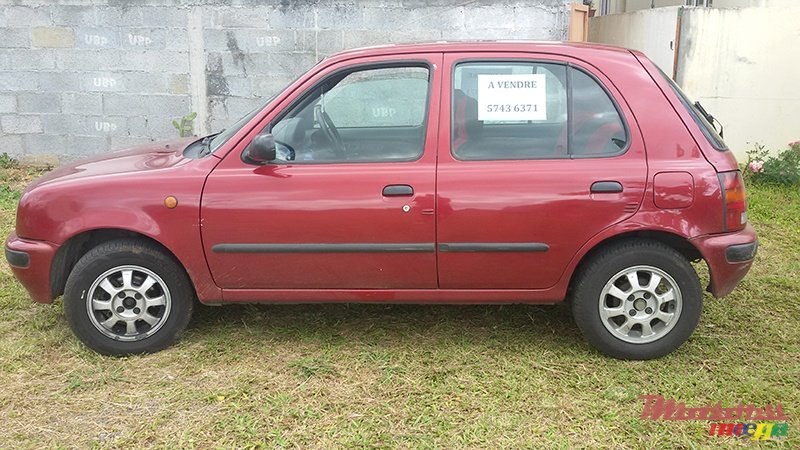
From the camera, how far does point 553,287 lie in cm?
379

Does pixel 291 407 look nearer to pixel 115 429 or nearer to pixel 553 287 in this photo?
pixel 115 429

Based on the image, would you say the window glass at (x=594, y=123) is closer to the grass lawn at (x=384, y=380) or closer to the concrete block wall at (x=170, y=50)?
the grass lawn at (x=384, y=380)

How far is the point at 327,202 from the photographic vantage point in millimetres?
3662

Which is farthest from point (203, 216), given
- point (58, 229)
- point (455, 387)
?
point (455, 387)

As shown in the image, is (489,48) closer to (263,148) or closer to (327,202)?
(327,202)

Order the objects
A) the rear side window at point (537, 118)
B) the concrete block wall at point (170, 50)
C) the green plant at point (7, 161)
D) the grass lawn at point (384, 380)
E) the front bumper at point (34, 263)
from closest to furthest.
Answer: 1. the grass lawn at point (384, 380)
2. the rear side window at point (537, 118)
3. the front bumper at point (34, 263)
4. the concrete block wall at point (170, 50)
5. the green plant at point (7, 161)

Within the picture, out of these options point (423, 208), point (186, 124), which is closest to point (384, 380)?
point (423, 208)

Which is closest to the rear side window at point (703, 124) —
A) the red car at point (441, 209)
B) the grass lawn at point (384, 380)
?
the red car at point (441, 209)

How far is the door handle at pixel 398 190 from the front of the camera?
3.63m

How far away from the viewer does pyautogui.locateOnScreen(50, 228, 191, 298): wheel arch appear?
3846mm

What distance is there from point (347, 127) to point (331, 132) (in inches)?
7.3

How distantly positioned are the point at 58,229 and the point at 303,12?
14.2ft

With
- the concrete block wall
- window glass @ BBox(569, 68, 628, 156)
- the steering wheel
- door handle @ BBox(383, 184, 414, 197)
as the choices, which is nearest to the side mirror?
the steering wheel

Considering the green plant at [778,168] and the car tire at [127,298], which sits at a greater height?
the green plant at [778,168]
